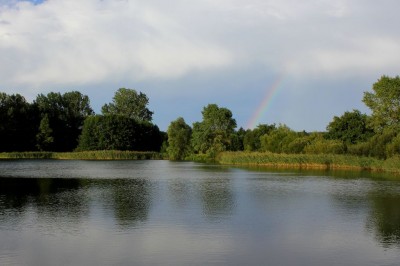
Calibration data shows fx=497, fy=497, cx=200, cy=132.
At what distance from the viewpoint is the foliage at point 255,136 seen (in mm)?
83750

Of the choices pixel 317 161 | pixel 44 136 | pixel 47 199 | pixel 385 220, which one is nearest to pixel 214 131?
pixel 317 161

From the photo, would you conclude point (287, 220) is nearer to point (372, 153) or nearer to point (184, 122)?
point (372, 153)

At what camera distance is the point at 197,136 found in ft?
292

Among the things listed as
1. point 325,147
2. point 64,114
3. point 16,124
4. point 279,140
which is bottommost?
point 325,147

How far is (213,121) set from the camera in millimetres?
88438

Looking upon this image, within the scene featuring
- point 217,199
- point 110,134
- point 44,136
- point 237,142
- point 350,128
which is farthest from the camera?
point 110,134

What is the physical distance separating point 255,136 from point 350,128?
21545 millimetres

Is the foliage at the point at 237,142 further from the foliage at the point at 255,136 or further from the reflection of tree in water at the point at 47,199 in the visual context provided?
the reflection of tree in water at the point at 47,199

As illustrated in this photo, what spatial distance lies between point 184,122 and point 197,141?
9.80m

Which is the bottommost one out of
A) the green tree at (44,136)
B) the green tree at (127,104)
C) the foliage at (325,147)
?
the foliage at (325,147)

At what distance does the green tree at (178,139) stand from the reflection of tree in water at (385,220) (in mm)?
69018

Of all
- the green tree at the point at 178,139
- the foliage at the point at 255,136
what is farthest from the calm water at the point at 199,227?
the green tree at the point at 178,139

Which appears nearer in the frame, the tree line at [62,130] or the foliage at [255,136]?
the foliage at [255,136]

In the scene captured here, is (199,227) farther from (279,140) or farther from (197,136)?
(197,136)
